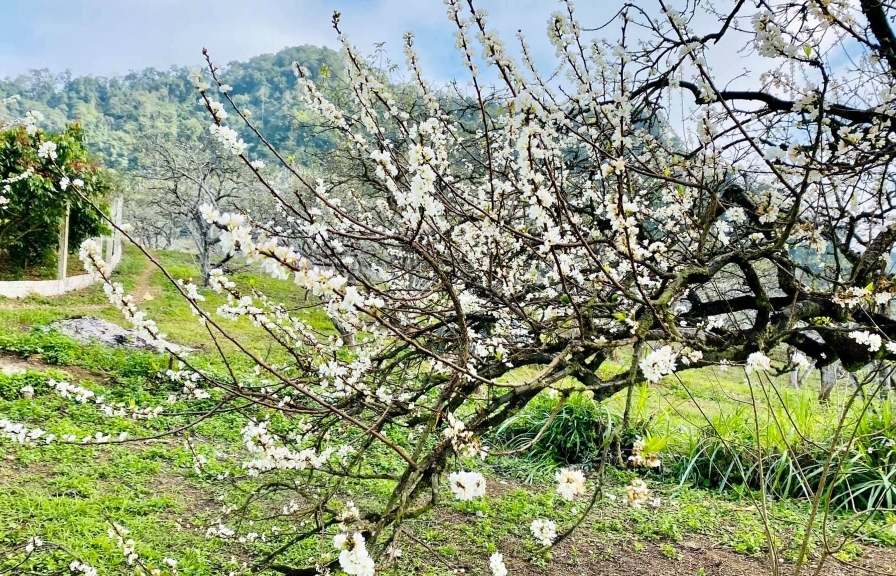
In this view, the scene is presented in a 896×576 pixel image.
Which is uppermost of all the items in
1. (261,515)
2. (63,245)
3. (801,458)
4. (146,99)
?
(146,99)

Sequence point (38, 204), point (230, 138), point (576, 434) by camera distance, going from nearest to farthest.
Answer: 1. point (230, 138)
2. point (576, 434)
3. point (38, 204)

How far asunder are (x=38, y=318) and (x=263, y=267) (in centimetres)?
1160

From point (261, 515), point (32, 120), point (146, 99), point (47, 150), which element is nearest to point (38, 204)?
point (261, 515)

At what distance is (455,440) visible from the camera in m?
1.58

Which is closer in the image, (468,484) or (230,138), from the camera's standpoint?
(468,484)

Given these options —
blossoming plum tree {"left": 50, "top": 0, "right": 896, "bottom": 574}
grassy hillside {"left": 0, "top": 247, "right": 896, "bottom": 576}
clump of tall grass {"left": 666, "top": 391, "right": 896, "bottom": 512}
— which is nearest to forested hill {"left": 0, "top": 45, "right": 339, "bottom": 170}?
grassy hillside {"left": 0, "top": 247, "right": 896, "bottom": 576}

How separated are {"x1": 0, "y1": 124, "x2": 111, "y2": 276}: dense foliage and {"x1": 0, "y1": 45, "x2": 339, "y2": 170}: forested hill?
26.7 m

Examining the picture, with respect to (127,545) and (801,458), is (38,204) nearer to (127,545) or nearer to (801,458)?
(127,545)

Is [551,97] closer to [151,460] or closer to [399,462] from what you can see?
[399,462]

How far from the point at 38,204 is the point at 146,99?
2234 inches

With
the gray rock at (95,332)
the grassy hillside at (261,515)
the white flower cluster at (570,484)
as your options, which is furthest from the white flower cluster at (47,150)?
the gray rock at (95,332)

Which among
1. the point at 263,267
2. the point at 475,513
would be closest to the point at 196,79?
the point at 263,267

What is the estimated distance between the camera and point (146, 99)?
201 ft

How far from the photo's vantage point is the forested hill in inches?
1850
